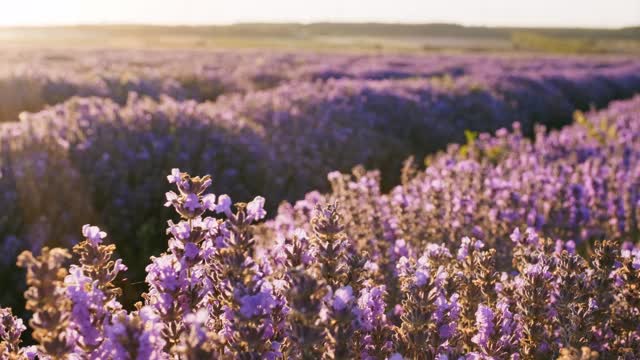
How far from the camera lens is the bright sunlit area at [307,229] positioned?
1.71m

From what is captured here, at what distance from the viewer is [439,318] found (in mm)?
2084

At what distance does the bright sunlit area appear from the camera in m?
1.71

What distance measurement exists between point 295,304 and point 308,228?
271 cm

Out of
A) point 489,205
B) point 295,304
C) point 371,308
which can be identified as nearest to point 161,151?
point 489,205

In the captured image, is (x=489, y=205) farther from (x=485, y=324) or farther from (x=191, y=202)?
(x=191, y=202)

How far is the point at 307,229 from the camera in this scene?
4.22 metres

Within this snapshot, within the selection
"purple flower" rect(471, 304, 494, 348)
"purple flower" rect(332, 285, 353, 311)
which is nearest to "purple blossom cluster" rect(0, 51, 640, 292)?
"purple flower" rect(471, 304, 494, 348)

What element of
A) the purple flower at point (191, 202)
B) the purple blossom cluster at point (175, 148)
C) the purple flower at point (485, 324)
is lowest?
the purple blossom cluster at point (175, 148)

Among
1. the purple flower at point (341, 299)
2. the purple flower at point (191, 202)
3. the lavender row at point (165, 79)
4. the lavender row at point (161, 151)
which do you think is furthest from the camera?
the lavender row at point (165, 79)

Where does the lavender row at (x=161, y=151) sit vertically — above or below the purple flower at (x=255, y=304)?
below

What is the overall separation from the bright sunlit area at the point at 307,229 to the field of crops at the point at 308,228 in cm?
1

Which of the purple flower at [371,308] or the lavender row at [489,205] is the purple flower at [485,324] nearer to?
the purple flower at [371,308]

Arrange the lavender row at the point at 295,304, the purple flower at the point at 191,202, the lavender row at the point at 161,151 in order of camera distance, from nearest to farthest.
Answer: the lavender row at the point at 295,304 < the purple flower at the point at 191,202 < the lavender row at the point at 161,151

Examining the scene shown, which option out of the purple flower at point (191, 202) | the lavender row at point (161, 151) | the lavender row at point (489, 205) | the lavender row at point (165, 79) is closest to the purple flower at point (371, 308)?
the purple flower at point (191, 202)
